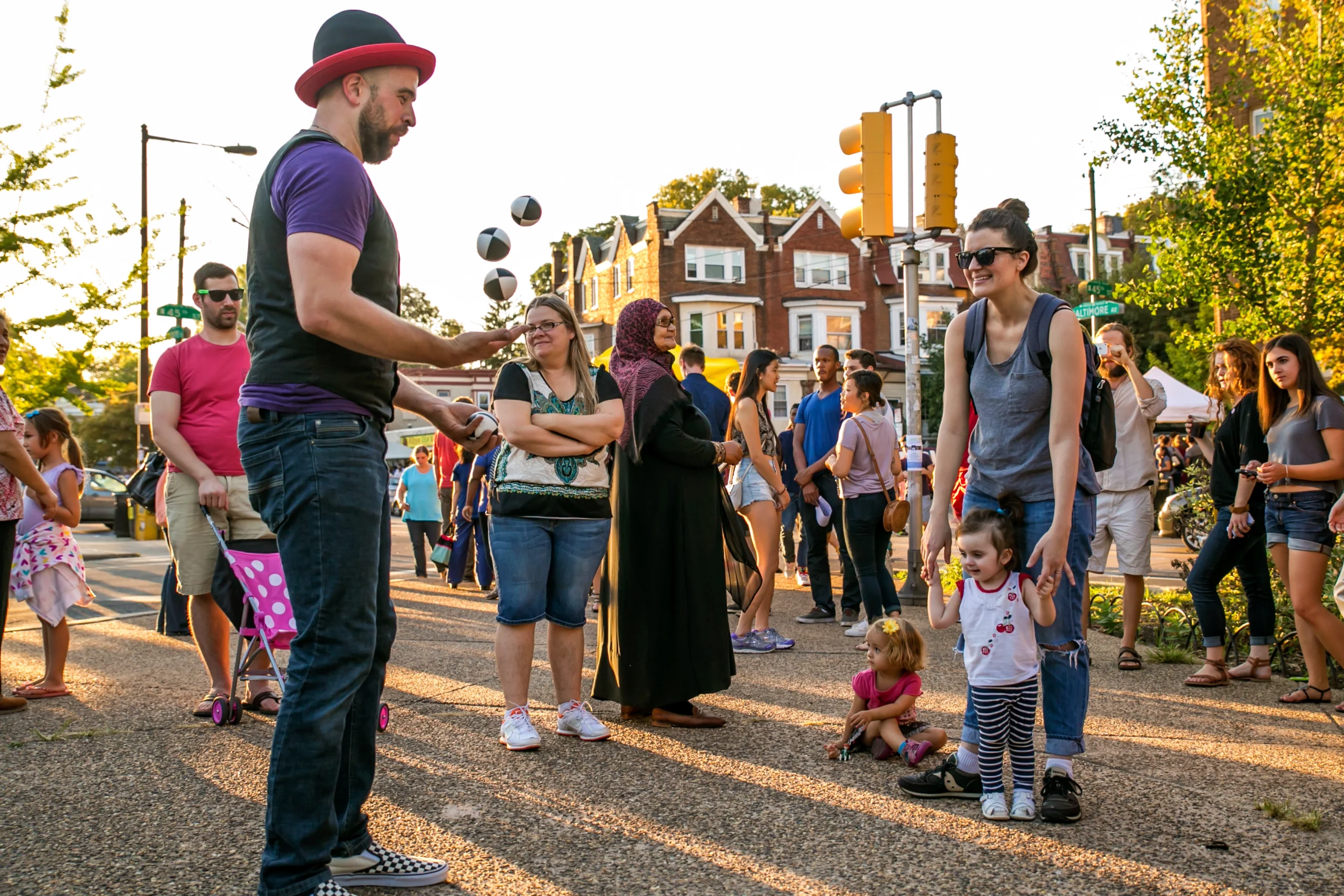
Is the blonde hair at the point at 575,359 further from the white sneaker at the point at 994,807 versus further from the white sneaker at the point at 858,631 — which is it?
the white sneaker at the point at 858,631

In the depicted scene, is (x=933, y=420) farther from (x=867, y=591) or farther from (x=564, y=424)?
(x=564, y=424)

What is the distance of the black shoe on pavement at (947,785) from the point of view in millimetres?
3846

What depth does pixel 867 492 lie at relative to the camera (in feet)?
25.7

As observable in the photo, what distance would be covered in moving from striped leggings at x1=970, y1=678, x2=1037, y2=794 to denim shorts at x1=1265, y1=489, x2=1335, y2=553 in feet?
8.26

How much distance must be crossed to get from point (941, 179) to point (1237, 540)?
5.22m

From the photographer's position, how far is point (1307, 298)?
15.2 meters

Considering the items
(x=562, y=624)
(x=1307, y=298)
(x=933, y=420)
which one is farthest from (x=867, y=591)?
(x=933, y=420)

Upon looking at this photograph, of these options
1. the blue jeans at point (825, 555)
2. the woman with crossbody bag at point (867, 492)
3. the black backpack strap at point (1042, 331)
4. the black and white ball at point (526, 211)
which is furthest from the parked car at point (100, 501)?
the black backpack strap at point (1042, 331)

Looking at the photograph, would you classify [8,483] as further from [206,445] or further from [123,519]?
[123,519]

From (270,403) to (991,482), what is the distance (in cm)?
240

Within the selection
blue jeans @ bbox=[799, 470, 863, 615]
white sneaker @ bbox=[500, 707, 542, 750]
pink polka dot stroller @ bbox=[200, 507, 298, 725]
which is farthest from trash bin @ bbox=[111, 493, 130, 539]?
white sneaker @ bbox=[500, 707, 542, 750]

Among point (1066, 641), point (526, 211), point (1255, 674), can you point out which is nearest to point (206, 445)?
point (1066, 641)

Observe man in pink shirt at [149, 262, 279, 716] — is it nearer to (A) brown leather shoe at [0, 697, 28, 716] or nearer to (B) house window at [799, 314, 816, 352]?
(A) brown leather shoe at [0, 697, 28, 716]

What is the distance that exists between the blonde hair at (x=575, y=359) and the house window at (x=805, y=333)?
47334 millimetres
